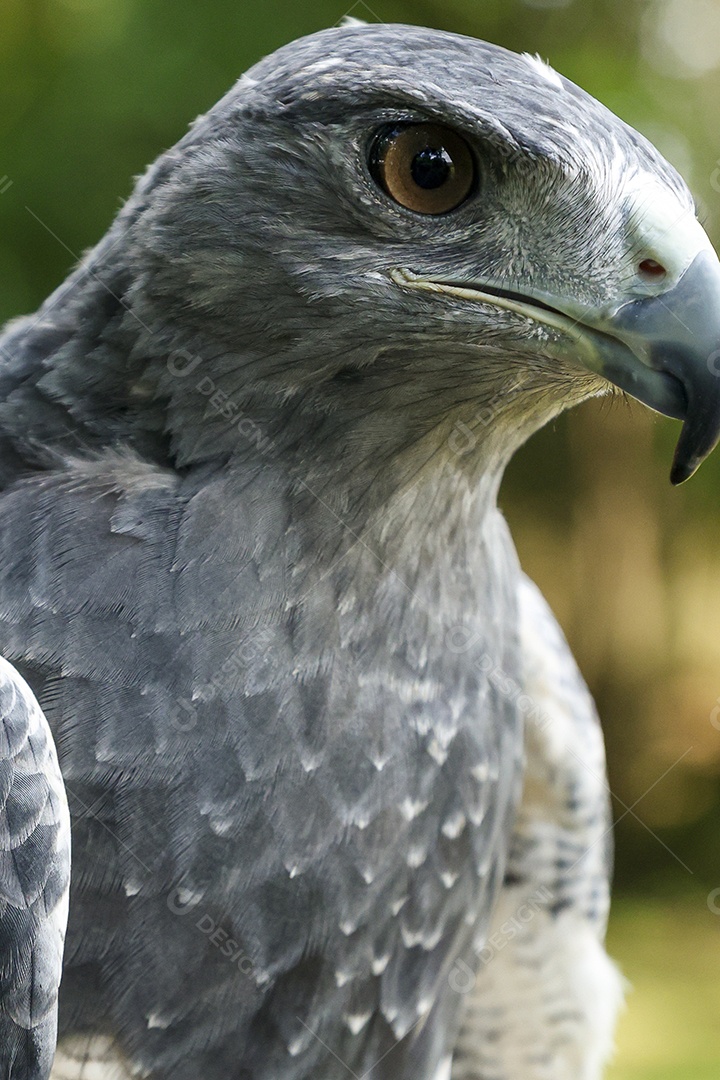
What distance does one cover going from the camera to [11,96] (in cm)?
555

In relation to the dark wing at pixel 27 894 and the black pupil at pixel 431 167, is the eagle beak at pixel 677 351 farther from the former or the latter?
the dark wing at pixel 27 894

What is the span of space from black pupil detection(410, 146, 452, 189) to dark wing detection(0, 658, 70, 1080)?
3.18 feet

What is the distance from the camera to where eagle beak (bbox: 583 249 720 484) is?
1706 millimetres

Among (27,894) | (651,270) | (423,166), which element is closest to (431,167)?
(423,166)

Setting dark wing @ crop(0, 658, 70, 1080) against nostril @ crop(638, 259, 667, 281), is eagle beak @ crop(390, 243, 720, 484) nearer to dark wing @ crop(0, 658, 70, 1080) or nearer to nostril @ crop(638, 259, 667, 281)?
nostril @ crop(638, 259, 667, 281)

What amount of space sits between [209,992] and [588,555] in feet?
18.5

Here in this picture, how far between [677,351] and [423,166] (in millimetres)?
457

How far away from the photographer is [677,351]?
67.2 inches

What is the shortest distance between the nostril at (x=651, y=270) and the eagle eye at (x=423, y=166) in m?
0.28

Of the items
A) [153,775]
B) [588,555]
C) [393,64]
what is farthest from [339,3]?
[153,775]

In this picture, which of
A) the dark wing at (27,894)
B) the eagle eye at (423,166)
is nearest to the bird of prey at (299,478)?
the eagle eye at (423,166)

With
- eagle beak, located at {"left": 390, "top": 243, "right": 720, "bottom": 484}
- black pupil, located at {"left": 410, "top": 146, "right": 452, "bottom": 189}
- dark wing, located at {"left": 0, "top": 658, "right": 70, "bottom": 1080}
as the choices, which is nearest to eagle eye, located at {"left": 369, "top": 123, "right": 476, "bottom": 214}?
black pupil, located at {"left": 410, "top": 146, "right": 452, "bottom": 189}

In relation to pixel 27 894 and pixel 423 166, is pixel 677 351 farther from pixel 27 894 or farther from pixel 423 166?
pixel 27 894

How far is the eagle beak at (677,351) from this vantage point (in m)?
1.71
